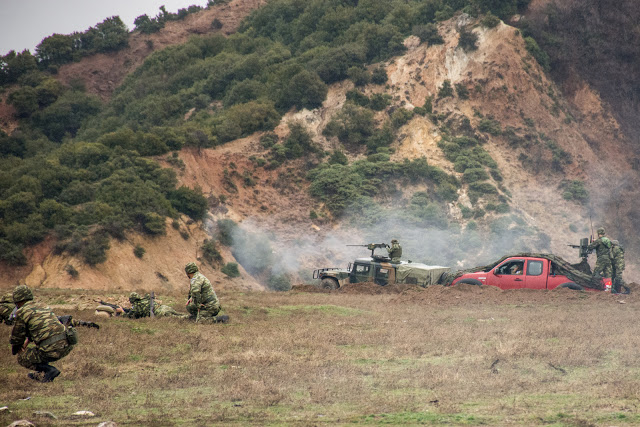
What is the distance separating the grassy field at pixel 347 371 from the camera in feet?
29.6

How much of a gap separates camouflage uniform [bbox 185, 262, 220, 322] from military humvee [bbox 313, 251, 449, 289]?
12003 mm

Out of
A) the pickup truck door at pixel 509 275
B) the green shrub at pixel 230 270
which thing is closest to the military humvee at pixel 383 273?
the pickup truck door at pixel 509 275

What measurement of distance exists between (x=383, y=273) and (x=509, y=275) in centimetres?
517

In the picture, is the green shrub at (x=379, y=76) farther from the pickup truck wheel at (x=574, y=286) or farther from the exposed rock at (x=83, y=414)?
the exposed rock at (x=83, y=414)

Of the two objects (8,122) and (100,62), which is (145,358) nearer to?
(8,122)

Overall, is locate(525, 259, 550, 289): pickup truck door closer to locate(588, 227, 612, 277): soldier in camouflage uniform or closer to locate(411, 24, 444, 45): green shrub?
locate(588, 227, 612, 277): soldier in camouflage uniform

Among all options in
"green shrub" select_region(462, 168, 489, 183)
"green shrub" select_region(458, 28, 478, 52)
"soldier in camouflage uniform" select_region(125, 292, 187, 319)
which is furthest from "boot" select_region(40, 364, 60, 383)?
"green shrub" select_region(458, 28, 478, 52)

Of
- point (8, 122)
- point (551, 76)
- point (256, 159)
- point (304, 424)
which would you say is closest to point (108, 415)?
point (304, 424)

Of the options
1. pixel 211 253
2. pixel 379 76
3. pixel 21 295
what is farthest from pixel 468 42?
pixel 21 295

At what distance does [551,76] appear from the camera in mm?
56969

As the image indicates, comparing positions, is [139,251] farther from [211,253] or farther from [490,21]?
[490,21]

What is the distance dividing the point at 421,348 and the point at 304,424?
5690mm

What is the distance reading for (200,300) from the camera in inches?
637

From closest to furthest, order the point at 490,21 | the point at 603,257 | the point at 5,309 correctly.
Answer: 1. the point at 5,309
2. the point at 603,257
3. the point at 490,21
